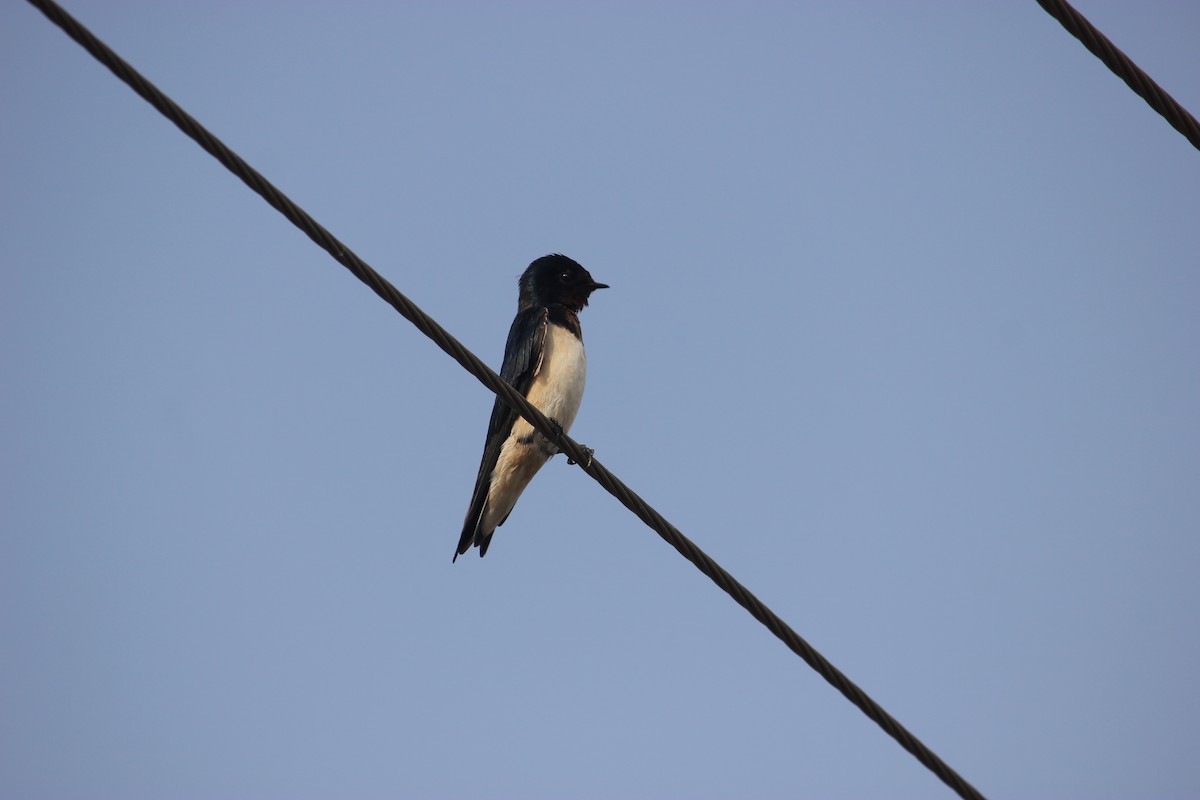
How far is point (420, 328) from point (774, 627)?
148cm

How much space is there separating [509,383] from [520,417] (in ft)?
1.02

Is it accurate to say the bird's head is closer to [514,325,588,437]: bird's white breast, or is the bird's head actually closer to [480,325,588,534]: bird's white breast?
[514,325,588,437]: bird's white breast

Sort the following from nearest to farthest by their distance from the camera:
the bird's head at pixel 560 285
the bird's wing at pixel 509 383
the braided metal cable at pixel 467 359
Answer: the braided metal cable at pixel 467 359
the bird's wing at pixel 509 383
the bird's head at pixel 560 285

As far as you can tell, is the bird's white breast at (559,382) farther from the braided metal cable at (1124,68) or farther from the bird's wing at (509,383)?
the braided metal cable at (1124,68)

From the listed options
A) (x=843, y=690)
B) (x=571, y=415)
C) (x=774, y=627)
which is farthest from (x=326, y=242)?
(x=571, y=415)

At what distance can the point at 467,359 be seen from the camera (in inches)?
154

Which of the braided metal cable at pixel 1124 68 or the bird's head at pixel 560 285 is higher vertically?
the bird's head at pixel 560 285

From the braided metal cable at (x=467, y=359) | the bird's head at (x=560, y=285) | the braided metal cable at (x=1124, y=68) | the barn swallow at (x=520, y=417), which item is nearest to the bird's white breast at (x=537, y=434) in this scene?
the barn swallow at (x=520, y=417)

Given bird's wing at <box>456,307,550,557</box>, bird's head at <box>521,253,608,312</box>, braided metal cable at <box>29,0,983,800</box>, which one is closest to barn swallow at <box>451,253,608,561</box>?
bird's wing at <box>456,307,550,557</box>

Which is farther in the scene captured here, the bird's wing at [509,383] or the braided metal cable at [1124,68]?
the bird's wing at [509,383]

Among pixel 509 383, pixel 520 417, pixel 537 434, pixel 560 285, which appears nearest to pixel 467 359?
pixel 537 434

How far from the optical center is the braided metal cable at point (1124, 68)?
313 cm

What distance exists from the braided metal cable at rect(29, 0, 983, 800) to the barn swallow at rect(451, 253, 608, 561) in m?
2.46

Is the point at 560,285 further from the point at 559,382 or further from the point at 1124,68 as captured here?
the point at 1124,68
